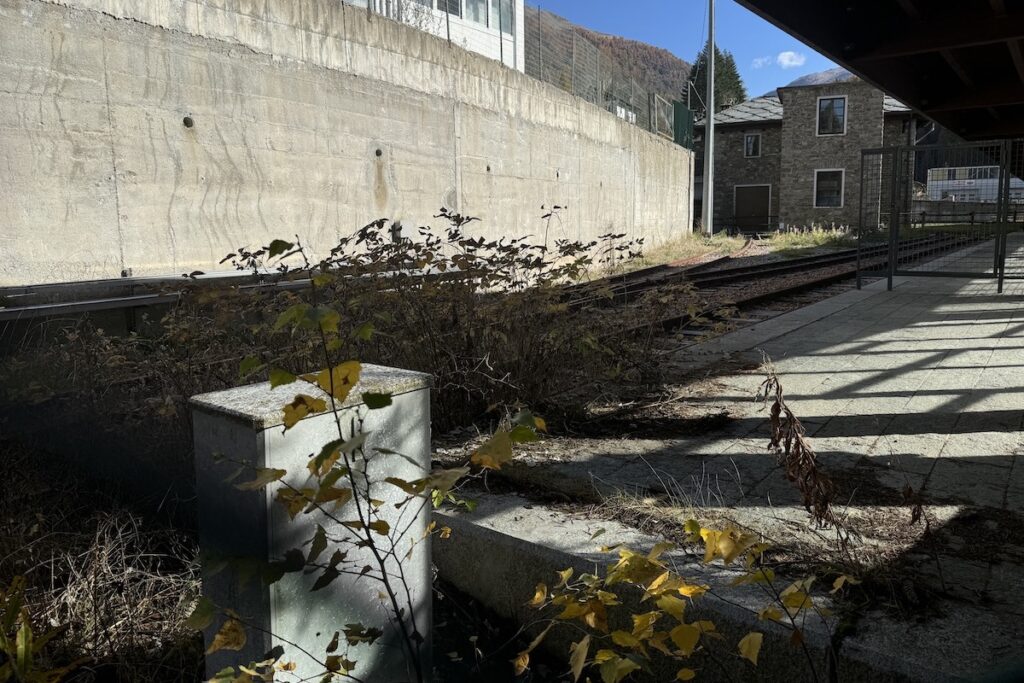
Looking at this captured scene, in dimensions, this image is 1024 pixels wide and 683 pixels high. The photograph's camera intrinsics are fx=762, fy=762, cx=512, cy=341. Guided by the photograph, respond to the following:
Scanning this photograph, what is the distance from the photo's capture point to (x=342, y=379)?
5.24 feet

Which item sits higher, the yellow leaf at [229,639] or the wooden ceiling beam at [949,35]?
the wooden ceiling beam at [949,35]

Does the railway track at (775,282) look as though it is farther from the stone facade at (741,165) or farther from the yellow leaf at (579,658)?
the stone facade at (741,165)

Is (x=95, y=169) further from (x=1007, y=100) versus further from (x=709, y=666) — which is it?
(x=1007, y=100)

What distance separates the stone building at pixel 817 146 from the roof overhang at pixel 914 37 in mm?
33099

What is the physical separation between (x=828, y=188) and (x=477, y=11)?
1017 inches

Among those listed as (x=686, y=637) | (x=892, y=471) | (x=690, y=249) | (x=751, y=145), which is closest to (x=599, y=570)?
(x=686, y=637)

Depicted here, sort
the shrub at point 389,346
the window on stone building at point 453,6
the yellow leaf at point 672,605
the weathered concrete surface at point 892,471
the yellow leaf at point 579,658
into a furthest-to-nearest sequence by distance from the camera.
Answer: the window on stone building at point 453,6
the shrub at point 389,346
the weathered concrete surface at point 892,471
the yellow leaf at point 672,605
the yellow leaf at point 579,658

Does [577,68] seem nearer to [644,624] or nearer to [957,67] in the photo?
[957,67]

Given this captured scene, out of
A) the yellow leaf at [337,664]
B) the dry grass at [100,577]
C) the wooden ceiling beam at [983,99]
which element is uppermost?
the wooden ceiling beam at [983,99]

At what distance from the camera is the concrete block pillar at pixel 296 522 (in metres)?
1.85

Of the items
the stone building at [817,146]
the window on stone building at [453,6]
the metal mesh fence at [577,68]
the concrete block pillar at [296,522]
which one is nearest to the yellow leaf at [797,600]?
the concrete block pillar at [296,522]

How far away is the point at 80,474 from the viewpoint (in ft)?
12.1

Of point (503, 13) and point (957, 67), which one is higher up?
point (503, 13)

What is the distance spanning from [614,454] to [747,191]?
148 feet
